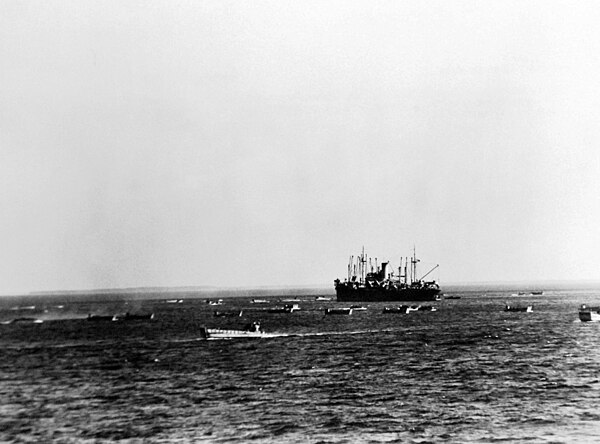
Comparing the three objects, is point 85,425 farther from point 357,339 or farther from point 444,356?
point 357,339

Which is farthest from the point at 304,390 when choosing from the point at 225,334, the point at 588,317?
the point at 588,317

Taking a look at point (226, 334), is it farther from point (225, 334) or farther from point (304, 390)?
point (304, 390)

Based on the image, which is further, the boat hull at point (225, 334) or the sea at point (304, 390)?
the boat hull at point (225, 334)

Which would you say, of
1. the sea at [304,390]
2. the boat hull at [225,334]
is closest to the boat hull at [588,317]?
the sea at [304,390]

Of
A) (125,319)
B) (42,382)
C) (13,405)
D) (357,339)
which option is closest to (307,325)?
(357,339)

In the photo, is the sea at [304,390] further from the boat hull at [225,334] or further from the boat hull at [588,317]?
the boat hull at [588,317]

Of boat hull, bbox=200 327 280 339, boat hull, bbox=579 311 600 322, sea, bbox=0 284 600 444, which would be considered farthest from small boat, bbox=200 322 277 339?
boat hull, bbox=579 311 600 322

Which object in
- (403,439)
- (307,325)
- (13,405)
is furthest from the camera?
(307,325)

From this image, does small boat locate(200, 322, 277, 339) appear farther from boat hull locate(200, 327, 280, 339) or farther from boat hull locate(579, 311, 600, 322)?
boat hull locate(579, 311, 600, 322)
